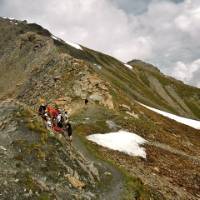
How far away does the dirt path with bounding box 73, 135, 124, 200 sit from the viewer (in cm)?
3916

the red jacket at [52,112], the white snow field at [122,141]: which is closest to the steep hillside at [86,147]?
the white snow field at [122,141]

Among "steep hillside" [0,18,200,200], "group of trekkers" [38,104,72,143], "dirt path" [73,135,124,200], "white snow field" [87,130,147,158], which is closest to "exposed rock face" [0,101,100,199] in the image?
"steep hillside" [0,18,200,200]

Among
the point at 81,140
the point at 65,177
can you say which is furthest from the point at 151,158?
the point at 65,177

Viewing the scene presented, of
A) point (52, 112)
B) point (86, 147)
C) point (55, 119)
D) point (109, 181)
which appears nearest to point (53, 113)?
point (52, 112)

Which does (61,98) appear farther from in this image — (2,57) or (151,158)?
(2,57)

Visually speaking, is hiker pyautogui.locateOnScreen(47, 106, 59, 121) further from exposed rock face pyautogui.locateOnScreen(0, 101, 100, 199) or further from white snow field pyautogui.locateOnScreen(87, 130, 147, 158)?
white snow field pyautogui.locateOnScreen(87, 130, 147, 158)

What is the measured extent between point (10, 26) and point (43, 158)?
429 ft

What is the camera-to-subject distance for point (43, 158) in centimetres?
3788

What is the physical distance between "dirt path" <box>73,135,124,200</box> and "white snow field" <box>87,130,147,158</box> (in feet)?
24.9

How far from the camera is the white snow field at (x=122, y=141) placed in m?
58.3

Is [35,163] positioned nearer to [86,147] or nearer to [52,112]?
[52,112]

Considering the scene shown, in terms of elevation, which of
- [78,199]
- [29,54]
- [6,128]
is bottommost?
[78,199]

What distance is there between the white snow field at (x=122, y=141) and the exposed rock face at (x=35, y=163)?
15.8 m

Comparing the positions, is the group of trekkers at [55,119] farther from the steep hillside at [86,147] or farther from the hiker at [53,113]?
the steep hillside at [86,147]
